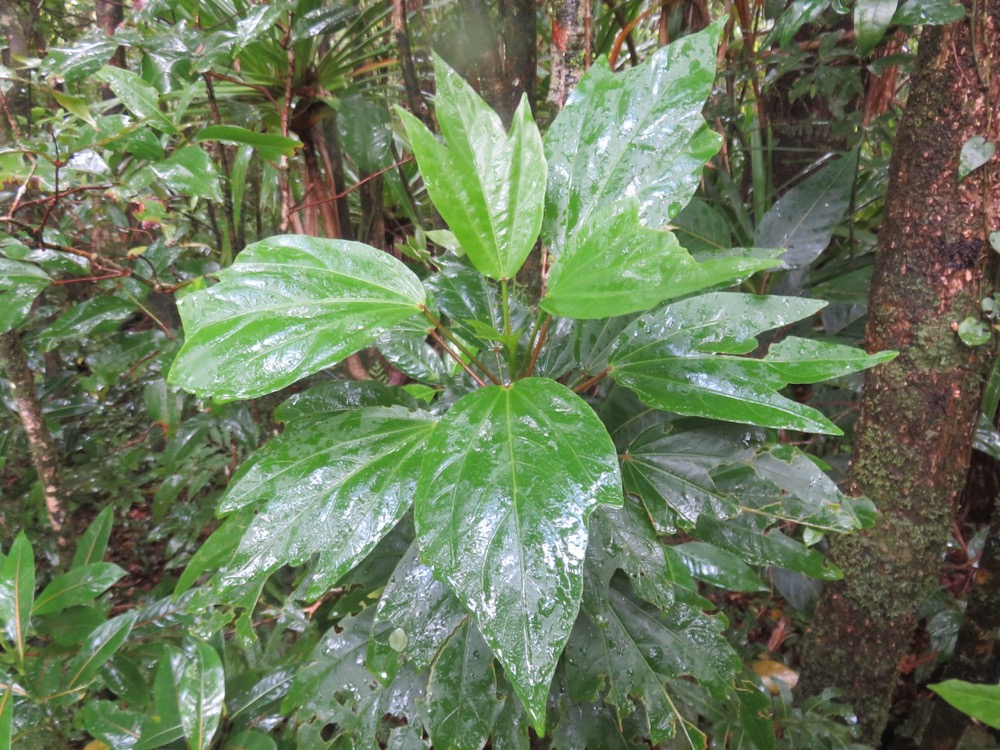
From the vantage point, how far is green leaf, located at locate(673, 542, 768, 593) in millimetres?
882

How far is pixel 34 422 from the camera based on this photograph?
1406mm

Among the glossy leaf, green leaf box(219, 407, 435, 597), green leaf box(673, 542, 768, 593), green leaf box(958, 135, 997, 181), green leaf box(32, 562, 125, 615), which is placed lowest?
green leaf box(32, 562, 125, 615)

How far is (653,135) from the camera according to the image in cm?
63

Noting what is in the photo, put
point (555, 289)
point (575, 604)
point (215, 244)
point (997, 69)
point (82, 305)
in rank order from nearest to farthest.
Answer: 1. point (575, 604)
2. point (555, 289)
3. point (997, 69)
4. point (82, 305)
5. point (215, 244)

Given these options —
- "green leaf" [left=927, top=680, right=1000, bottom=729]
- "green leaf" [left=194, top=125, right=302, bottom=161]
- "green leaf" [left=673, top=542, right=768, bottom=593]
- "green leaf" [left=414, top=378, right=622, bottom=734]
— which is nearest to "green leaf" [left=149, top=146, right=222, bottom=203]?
"green leaf" [left=194, top=125, right=302, bottom=161]

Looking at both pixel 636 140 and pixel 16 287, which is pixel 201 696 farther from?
pixel 636 140

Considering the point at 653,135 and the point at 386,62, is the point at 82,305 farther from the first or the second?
the point at 653,135

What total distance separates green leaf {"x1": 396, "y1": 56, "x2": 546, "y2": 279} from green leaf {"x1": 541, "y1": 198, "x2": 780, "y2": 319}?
55 millimetres

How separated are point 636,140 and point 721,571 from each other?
0.67 m

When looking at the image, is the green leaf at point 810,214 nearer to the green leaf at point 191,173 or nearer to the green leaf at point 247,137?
the green leaf at point 247,137

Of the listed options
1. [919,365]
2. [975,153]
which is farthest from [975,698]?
[975,153]

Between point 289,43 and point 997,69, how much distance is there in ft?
4.50

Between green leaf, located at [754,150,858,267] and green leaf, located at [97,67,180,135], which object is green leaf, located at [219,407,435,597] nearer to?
green leaf, located at [97,67,180,135]

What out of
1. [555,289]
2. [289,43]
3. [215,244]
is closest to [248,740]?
[555,289]
